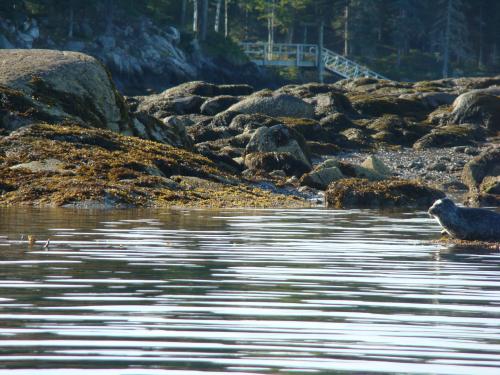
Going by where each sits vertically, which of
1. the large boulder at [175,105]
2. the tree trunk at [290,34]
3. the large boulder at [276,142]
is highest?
the tree trunk at [290,34]

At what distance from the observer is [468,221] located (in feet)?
48.8

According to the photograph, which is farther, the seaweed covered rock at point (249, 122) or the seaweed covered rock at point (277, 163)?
the seaweed covered rock at point (249, 122)

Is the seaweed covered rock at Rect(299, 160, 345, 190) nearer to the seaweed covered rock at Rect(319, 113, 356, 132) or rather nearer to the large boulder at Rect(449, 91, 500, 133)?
the seaweed covered rock at Rect(319, 113, 356, 132)

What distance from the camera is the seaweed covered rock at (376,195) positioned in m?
24.2

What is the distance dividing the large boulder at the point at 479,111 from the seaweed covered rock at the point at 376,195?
21.0 metres

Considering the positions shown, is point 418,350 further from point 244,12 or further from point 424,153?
point 244,12

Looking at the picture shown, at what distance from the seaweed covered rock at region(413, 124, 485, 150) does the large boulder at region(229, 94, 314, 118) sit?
5.61 m

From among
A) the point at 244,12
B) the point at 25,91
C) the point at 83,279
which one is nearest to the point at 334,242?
the point at 83,279

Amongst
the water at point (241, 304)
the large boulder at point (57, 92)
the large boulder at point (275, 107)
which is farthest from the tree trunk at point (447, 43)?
the water at point (241, 304)

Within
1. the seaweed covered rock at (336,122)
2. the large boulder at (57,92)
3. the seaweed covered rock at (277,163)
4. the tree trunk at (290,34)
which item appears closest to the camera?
the large boulder at (57,92)

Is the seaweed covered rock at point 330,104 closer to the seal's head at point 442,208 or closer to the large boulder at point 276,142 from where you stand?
the large boulder at point 276,142

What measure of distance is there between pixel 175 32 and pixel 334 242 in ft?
229

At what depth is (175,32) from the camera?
82688 mm

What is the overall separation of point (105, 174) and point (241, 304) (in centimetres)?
1519
